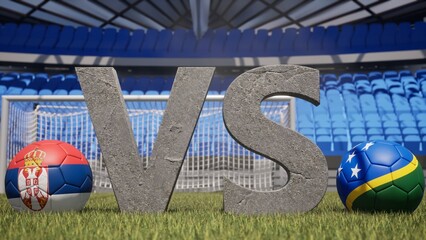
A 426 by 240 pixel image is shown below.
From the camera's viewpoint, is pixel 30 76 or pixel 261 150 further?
pixel 30 76

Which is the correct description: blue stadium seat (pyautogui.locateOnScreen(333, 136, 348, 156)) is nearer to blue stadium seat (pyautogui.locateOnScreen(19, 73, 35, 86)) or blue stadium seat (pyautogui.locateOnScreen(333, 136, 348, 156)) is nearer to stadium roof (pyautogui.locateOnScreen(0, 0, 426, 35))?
stadium roof (pyautogui.locateOnScreen(0, 0, 426, 35))

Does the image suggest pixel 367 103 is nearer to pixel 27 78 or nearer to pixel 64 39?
pixel 64 39

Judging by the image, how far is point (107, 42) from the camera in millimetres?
15703

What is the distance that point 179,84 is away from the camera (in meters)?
3.60

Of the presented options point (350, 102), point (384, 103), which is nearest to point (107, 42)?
point (350, 102)

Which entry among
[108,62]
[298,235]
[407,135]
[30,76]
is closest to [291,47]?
[407,135]

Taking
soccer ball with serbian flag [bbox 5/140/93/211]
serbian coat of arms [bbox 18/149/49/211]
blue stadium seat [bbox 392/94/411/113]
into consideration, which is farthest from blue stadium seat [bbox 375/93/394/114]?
serbian coat of arms [bbox 18/149/49/211]

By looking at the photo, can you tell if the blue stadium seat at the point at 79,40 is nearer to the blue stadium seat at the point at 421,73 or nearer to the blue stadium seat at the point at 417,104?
the blue stadium seat at the point at 417,104

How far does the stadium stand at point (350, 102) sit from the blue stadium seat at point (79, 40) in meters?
0.98

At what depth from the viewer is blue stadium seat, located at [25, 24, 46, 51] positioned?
15002 millimetres

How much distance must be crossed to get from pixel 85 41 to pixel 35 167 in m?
13.0

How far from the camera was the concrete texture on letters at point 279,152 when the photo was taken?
3.46m

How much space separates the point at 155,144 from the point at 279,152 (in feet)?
3.32

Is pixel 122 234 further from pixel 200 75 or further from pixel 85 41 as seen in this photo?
pixel 85 41
